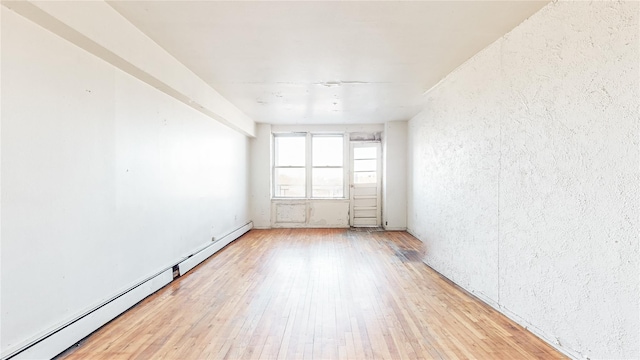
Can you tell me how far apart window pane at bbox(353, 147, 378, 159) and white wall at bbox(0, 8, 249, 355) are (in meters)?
4.75

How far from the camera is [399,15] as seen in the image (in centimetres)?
250

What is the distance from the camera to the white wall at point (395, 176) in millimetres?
7328

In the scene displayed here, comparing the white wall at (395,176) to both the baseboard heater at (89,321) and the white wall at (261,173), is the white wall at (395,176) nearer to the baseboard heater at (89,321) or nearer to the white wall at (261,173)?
the white wall at (261,173)

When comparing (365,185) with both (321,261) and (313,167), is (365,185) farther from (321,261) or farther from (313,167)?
(321,261)

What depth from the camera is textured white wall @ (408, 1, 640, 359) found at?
1.76 meters

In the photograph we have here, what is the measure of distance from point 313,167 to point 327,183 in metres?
0.55

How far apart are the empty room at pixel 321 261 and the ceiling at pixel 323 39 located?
27mm

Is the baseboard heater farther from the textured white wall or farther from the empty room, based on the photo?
the textured white wall

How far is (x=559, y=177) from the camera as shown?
219 cm

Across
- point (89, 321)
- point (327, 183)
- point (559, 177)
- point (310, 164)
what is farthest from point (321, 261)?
point (310, 164)

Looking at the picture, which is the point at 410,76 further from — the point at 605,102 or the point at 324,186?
the point at 324,186

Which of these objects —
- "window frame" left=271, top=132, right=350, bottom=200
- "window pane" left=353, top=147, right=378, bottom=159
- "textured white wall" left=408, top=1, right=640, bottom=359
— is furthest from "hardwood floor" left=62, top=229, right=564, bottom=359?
"window pane" left=353, top=147, right=378, bottom=159

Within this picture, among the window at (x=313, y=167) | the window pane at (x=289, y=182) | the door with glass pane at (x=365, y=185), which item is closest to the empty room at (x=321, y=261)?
the door with glass pane at (x=365, y=185)

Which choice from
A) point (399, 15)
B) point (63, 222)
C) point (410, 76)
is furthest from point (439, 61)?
point (63, 222)
